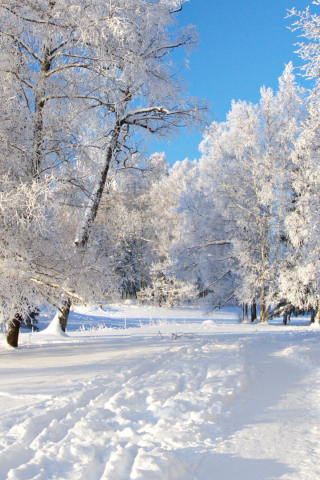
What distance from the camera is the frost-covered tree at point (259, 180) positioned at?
16266 millimetres

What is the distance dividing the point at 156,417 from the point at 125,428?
38 centimetres

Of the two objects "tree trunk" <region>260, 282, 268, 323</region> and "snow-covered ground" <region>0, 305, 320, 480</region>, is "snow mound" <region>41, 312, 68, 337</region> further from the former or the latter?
"tree trunk" <region>260, 282, 268, 323</region>

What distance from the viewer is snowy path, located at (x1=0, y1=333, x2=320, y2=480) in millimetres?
2229

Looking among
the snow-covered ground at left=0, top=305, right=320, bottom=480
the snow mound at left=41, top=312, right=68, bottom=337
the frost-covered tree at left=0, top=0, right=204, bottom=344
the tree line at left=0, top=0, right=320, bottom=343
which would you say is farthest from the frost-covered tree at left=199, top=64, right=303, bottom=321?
the snow-covered ground at left=0, top=305, right=320, bottom=480

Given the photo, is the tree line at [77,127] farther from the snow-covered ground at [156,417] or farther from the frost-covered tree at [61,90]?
the snow-covered ground at [156,417]

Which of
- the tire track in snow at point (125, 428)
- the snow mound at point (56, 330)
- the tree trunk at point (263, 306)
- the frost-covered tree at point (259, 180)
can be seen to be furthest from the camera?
the tree trunk at point (263, 306)

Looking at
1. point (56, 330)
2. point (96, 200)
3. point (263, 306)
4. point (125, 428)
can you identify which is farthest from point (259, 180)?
point (125, 428)

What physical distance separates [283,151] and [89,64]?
12.5 m

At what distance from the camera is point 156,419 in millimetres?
3033

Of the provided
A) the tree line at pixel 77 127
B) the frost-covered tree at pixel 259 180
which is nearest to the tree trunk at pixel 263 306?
the frost-covered tree at pixel 259 180

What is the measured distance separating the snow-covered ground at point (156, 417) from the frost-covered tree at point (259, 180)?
11.1m

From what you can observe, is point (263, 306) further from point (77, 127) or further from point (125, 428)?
point (125, 428)

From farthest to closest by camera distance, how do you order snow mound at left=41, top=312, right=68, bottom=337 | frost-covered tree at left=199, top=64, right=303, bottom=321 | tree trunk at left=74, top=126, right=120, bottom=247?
1. frost-covered tree at left=199, top=64, right=303, bottom=321
2. snow mound at left=41, top=312, right=68, bottom=337
3. tree trunk at left=74, top=126, right=120, bottom=247

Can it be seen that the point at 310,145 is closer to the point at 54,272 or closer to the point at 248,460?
the point at 54,272
